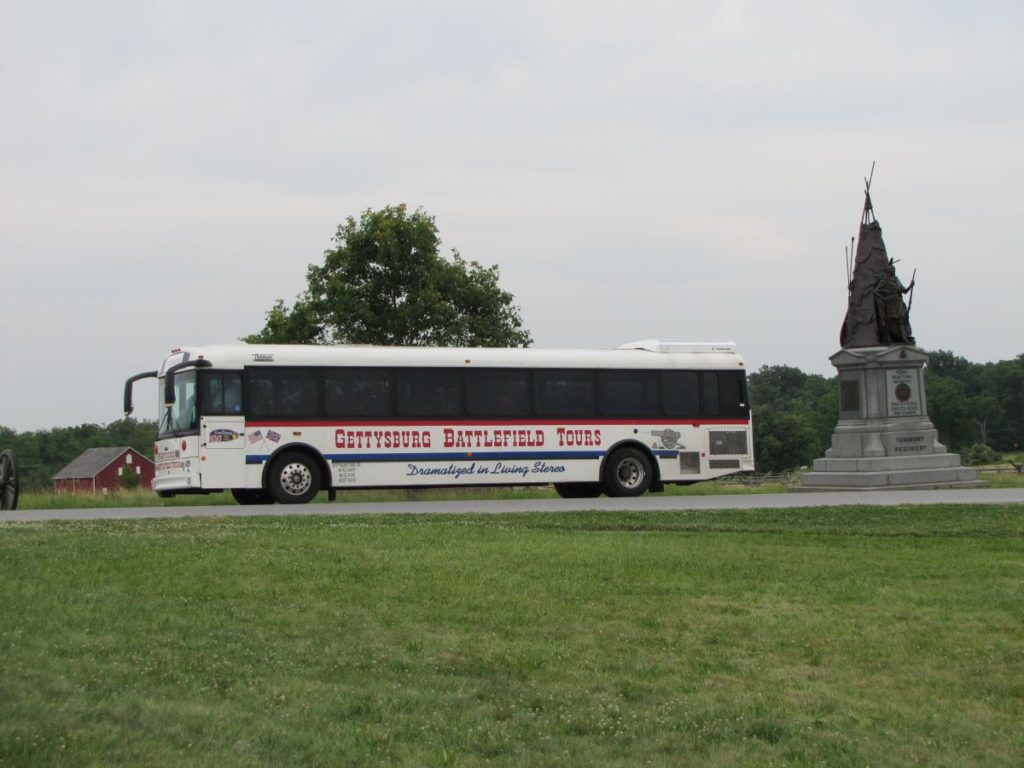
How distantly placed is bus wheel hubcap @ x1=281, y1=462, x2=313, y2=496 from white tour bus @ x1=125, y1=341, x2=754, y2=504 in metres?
0.02

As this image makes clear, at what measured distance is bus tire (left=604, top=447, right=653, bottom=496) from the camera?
27.1m

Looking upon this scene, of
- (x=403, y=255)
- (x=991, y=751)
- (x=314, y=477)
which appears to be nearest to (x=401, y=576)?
(x=991, y=751)

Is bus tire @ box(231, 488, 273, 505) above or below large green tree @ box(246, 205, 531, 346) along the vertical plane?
below

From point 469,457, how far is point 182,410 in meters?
5.29

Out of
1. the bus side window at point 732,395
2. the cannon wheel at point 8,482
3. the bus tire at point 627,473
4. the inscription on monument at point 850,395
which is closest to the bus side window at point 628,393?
the bus tire at point 627,473

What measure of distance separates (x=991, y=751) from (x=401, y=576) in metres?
5.54

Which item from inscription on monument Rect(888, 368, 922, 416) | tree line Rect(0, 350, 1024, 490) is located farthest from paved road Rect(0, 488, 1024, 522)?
tree line Rect(0, 350, 1024, 490)

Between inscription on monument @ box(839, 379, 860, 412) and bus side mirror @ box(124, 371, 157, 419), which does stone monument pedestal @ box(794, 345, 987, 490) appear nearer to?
inscription on monument @ box(839, 379, 860, 412)

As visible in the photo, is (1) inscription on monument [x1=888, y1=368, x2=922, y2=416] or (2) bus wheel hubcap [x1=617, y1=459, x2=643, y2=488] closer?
(2) bus wheel hubcap [x1=617, y1=459, x2=643, y2=488]

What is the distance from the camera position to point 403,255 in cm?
4409

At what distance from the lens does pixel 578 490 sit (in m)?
28.9

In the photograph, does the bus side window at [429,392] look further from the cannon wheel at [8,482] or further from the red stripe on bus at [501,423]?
the cannon wheel at [8,482]

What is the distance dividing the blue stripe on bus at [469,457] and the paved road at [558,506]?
1.07m

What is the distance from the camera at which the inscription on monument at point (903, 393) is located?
33562 mm
